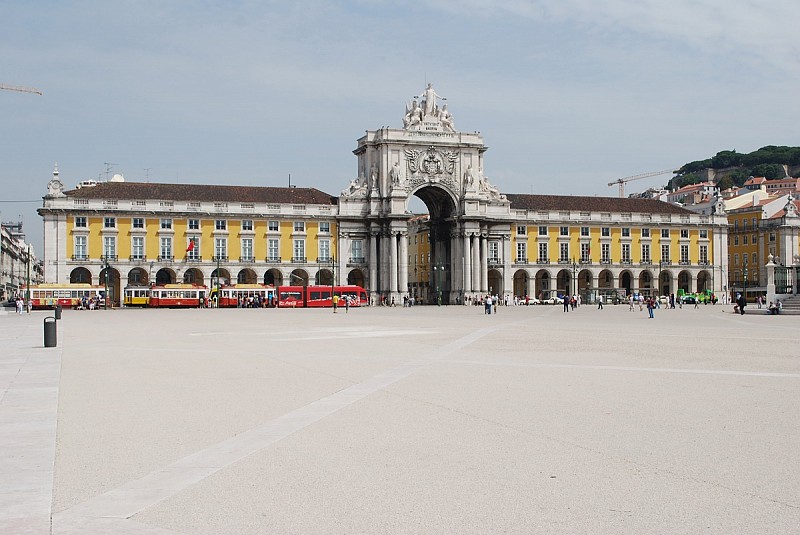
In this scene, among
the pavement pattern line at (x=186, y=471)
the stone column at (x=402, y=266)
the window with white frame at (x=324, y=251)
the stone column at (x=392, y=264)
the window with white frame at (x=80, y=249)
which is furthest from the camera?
the window with white frame at (x=324, y=251)

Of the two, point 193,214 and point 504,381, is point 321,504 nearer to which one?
point 504,381

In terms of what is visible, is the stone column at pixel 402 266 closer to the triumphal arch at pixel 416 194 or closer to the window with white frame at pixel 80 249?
the triumphal arch at pixel 416 194

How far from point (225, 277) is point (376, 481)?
8842cm

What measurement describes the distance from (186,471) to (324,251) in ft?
295

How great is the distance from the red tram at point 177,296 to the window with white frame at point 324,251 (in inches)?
585

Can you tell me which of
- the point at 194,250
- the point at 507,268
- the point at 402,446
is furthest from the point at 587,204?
the point at 402,446

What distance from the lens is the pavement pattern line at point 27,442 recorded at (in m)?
8.02

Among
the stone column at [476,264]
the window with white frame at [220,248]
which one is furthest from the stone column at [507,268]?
the window with white frame at [220,248]

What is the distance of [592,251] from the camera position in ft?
358

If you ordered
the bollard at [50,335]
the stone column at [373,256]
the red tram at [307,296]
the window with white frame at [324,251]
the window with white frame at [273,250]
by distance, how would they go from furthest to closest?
the stone column at [373,256], the window with white frame at [324,251], the window with white frame at [273,250], the red tram at [307,296], the bollard at [50,335]

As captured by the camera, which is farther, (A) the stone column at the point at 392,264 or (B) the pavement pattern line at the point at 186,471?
(A) the stone column at the point at 392,264

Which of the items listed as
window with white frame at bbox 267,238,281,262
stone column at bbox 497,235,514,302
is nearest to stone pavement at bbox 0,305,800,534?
window with white frame at bbox 267,238,281,262

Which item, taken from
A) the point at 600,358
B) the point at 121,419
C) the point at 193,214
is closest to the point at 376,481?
the point at 121,419

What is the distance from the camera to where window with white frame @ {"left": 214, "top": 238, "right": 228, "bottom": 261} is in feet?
313
